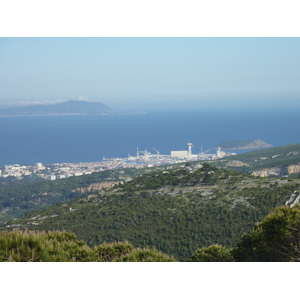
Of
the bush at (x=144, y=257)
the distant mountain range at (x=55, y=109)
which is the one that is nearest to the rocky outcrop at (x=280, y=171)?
the bush at (x=144, y=257)

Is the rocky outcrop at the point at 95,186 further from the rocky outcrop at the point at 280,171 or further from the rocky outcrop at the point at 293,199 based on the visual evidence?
the rocky outcrop at the point at 293,199

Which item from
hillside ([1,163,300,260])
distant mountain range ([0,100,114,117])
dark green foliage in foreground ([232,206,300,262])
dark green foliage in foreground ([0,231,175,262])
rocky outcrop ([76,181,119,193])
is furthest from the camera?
distant mountain range ([0,100,114,117])

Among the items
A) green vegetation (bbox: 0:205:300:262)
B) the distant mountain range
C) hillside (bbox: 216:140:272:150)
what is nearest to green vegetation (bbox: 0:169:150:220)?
green vegetation (bbox: 0:205:300:262)

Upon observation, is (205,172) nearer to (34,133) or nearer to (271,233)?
(271,233)

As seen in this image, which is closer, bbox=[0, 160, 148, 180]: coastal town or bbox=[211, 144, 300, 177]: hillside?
bbox=[211, 144, 300, 177]: hillside

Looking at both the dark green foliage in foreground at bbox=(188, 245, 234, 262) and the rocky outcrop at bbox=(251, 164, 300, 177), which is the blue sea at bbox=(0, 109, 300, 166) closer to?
the rocky outcrop at bbox=(251, 164, 300, 177)

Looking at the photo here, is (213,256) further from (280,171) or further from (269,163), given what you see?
(269,163)
